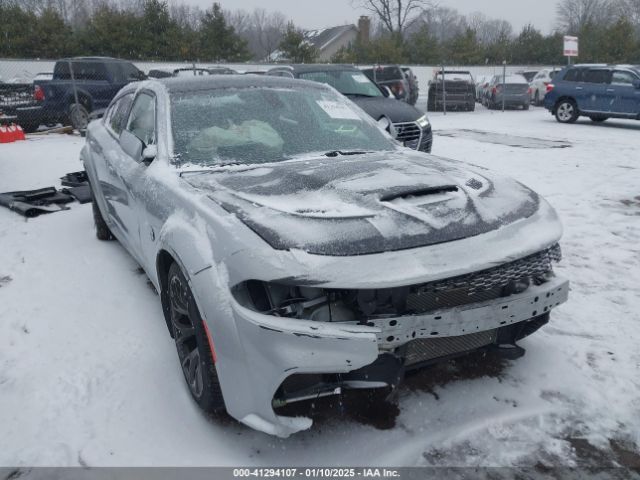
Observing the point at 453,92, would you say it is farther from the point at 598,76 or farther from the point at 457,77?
the point at 598,76

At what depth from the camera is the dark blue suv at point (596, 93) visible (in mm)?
13641

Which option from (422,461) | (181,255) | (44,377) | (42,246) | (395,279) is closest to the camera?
(395,279)

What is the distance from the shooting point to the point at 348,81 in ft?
31.7

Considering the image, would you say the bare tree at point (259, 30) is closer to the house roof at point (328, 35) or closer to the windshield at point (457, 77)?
the house roof at point (328, 35)

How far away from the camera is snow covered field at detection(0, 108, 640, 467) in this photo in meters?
2.28

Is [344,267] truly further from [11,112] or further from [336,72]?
[11,112]

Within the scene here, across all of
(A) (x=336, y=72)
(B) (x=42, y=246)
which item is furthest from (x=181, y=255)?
(A) (x=336, y=72)

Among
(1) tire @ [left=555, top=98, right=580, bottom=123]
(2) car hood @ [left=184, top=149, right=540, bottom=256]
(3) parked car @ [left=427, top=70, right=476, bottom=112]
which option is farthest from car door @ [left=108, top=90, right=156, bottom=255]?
(3) parked car @ [left=427, top=70, right=476, bottom=112]

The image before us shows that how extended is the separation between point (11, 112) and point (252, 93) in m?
12.1

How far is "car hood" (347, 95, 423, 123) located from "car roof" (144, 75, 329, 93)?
432 cm

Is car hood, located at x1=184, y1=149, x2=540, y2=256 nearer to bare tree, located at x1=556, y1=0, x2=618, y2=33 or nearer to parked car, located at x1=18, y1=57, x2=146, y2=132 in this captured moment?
parked car, located at x1=18, y1=57, x2=146, y2=132

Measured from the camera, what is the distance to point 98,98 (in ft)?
46.3

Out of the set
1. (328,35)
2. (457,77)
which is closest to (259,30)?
(328,35)

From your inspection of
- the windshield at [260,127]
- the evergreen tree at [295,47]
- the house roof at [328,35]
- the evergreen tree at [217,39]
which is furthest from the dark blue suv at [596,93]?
the house roof at [328,35]
